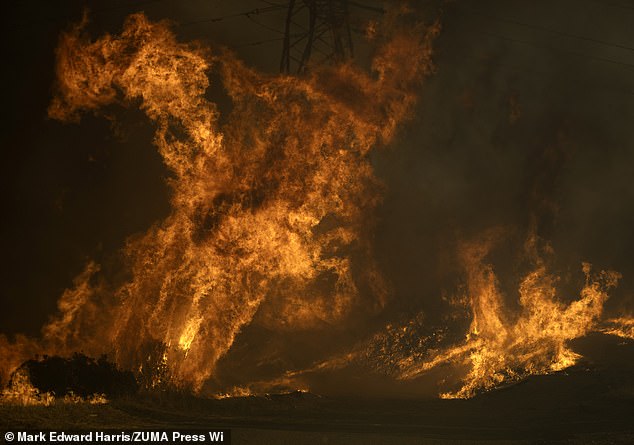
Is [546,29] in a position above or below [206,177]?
above

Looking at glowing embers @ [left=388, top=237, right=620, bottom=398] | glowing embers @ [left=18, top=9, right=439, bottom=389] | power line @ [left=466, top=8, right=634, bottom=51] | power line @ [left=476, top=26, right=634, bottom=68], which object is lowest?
glowing embers @ [left=388, top=237, right=620, bottom=398]

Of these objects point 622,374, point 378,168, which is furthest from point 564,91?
point 622,374

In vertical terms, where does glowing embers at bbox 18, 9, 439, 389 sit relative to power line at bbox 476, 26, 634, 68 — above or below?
below

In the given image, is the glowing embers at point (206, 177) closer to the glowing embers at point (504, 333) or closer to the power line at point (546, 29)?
the glowing embers at point (504, 333)

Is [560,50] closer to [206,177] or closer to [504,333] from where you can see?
[504,333]

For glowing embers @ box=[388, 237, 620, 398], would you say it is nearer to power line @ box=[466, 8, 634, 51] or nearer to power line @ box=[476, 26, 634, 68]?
power line @ box=[476, 26, 634, 68]

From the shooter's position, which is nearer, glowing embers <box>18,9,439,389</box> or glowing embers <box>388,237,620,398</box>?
glowing embers <box>18,9,439,389</box>

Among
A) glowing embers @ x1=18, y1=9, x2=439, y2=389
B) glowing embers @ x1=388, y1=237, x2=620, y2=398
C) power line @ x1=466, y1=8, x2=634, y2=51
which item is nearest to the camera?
glowing embers @ x1=18, y1=9, x2=439, y2=389

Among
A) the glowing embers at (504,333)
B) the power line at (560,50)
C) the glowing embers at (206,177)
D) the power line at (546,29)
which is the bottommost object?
the glowing embers at (504,333)

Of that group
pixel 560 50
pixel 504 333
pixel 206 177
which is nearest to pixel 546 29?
pixel 560 50

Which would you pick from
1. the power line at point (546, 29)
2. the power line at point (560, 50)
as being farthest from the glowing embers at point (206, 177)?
A: the power line at point (560, 50)

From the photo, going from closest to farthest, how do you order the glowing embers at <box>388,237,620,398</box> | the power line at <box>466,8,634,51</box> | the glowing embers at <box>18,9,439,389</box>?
the glowing embers at <box>18,9,439,389</box>
the glowing embers at <box>388,237,620,398</box>
the power line at <box>466,8,634,51</box>

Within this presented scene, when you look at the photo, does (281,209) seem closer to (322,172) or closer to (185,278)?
(322,172)

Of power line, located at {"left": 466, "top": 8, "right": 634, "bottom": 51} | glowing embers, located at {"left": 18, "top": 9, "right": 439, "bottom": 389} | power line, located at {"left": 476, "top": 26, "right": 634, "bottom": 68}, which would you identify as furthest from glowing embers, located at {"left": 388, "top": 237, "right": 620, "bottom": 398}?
power line, located at {"left": 466, "top": 8, "right": 634, "bottom": 51}
